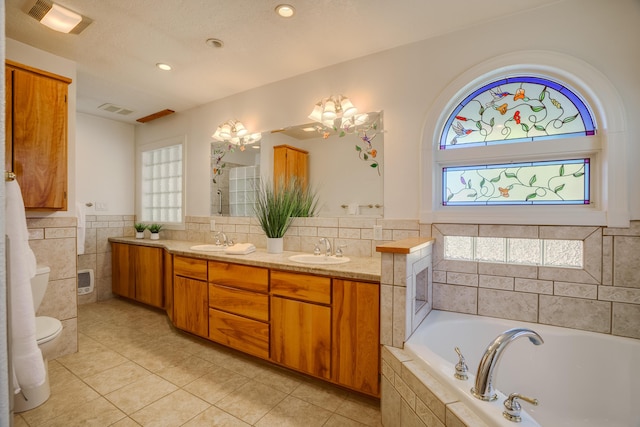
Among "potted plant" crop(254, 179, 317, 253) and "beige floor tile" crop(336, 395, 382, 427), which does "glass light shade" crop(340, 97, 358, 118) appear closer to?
"potted plant" crop(254, 179, 317, 253)

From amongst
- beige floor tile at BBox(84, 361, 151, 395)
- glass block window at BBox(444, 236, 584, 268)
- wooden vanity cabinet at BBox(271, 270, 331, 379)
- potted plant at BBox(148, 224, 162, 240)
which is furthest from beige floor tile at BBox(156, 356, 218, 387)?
glass block window at BBox(444, 236, 584, 268)

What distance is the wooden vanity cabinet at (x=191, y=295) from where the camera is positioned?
8.38 ft

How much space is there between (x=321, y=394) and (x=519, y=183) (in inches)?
76.4

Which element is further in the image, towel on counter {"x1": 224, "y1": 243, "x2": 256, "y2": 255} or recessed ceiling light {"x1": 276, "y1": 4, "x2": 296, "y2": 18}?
towel on counter {"x1": 224, "y1": 243, "x2": 256, "y2": 255}

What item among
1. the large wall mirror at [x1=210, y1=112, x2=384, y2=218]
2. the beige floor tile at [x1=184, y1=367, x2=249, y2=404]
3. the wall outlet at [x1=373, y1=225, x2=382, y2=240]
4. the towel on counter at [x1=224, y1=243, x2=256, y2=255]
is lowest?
the beige floor tile at [x1=184, y1=367, x2=249, y2=404]

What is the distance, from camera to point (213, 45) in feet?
7.40

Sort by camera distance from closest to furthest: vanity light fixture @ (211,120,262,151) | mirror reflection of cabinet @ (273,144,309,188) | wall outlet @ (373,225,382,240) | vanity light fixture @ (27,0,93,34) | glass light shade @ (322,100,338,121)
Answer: vanity light fixture @ (27,0,93,34), wall outlet @ (373,225,382,240), glass light shade @ (322,100,338,121), mirror reflection of cabinet @ (273,144,309,188), vanity light fixture @ (211,120,262,151)

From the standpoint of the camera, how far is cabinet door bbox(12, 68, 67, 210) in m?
2.09

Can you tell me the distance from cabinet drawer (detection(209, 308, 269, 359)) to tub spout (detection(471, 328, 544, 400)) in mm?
1483

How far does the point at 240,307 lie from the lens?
230 centimetres

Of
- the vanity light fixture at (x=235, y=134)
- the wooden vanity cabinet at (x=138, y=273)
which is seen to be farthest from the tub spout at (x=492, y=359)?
the wooden vanity cabinet at (x=138, y=273)

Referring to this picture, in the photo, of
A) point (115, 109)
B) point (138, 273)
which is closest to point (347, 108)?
point (115, 109)

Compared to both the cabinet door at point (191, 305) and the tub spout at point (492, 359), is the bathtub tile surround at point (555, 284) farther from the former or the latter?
the cabinet door at point (191, 305)

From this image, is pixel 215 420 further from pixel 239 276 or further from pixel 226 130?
pixel 226 130
